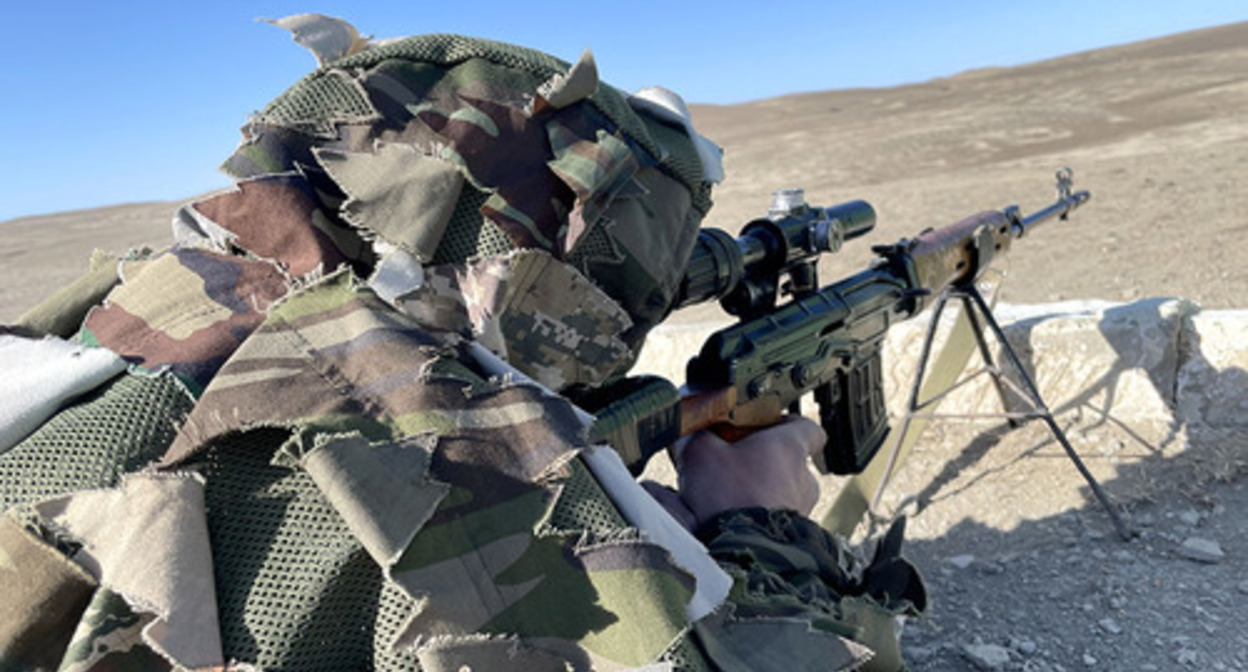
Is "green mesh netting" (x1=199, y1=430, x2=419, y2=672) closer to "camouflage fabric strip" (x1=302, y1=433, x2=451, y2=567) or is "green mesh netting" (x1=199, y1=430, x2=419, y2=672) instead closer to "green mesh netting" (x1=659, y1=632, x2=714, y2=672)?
"camouflage fabric strip" (x1=302, y1=433, x2=451, y2=567)

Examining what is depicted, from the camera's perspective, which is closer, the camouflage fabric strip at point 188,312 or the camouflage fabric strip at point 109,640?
the camouflage fabric strip at point 109,640

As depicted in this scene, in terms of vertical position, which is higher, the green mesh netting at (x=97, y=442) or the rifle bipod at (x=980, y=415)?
the green mesh netting at (x=97, y=442)

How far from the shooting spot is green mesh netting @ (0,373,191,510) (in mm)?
1128

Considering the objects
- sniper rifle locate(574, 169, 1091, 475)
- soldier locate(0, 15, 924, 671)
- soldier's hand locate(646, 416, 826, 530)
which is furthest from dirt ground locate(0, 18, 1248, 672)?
soldier locate(0, 15, 924, 671)

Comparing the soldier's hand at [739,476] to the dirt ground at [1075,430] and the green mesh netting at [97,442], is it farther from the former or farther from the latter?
the green mesh netting at [97,442]

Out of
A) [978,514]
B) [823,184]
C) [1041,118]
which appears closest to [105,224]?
[823,184]

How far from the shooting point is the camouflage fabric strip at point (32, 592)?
110cm

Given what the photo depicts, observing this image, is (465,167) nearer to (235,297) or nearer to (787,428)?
(235,297)

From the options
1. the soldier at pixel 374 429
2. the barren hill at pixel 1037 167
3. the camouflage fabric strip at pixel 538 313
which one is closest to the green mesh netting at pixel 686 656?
the soldier at pixel 374 429

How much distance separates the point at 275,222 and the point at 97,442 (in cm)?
36

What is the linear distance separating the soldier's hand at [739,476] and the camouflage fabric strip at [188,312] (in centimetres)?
96

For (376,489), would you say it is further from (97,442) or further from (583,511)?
(97,442)

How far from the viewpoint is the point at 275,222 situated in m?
1.35

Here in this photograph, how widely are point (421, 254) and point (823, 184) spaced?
46.3 ft
